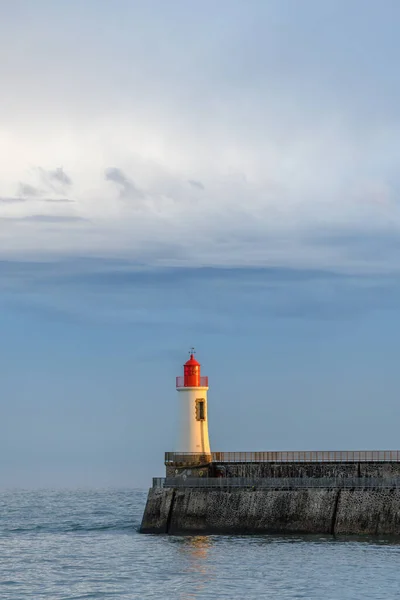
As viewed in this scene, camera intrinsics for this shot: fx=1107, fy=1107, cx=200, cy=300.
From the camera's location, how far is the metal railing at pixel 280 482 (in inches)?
1967

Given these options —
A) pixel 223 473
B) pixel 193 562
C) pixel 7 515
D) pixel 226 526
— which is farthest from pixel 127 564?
pixel 7 515

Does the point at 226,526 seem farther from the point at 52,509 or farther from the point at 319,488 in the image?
the point at 52,509

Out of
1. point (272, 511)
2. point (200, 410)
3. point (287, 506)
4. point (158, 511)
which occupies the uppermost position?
point (200, 410)

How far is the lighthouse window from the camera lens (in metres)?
56.4

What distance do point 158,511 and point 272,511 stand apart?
5832mm

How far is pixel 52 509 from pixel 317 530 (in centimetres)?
3744

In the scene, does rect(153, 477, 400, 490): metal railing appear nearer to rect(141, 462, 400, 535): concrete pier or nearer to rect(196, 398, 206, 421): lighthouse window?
rect(141, 462, 400, 535): concrete pier

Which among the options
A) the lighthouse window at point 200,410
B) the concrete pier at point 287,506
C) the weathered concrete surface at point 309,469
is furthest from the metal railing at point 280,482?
the lighthouse window at point 200,410

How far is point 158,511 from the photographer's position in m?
52.9

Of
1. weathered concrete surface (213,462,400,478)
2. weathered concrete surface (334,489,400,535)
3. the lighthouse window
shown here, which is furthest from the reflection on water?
the lighthouse window

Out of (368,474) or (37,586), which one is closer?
(37,586)

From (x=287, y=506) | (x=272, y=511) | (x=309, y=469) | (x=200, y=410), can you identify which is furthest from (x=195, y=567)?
(x=200, y=410)

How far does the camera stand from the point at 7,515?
2953 inches

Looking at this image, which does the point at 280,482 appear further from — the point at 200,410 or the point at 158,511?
the point at 200,410
